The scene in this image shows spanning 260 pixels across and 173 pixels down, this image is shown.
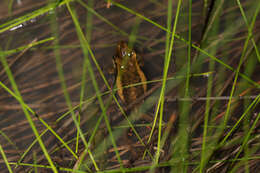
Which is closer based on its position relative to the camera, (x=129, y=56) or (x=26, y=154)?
(x=129, y=56)

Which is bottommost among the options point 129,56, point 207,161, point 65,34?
point 207,161

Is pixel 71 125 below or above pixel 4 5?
below

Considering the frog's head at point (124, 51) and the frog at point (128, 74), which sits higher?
the frog's head at point (124, 51)

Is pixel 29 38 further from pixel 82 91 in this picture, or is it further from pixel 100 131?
pixel 100 131

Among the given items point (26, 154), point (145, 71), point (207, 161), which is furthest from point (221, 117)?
point (26, 154)

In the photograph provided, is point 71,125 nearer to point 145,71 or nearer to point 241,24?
point 145,71

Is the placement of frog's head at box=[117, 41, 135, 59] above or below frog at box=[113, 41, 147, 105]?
above

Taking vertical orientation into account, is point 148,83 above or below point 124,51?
below
